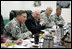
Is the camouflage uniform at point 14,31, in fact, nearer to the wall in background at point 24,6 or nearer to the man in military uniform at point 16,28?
the man in military uniform at point 16,28

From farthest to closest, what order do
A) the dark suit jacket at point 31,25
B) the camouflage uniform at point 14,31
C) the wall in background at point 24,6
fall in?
1. the wall in background at point 24,6
2. the dark suit jacket at point 31,25
3. the camouflage uniform at point 14,31

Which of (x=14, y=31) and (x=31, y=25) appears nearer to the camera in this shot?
(x=14, y=31)

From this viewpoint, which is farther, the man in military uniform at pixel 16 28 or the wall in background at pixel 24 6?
the wall in background at pixel 24 6

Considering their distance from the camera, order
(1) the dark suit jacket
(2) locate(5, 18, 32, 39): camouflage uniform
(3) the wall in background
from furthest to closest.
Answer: (3) the wall in background → (1) the dark suit jacket → (2) locate(5, 18, 32, 39): camouflage uniform

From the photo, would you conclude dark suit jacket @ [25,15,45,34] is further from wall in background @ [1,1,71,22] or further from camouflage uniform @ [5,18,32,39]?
wall in background @ [1,1,71,22]

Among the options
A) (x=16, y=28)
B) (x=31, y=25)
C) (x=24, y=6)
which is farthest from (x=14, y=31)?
(x=24, y=6)

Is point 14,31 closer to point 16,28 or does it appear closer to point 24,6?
point 16,28

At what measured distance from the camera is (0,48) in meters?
1.98

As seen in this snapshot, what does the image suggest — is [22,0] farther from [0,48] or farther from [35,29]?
[0,48]

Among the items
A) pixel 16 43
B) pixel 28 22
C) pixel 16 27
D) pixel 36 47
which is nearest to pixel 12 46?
pixel 16 43

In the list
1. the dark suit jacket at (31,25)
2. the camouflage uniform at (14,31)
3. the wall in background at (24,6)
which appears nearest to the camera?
the camouflage uniform at (14,31)

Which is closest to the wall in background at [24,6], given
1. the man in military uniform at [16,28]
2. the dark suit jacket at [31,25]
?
the dark suit jacket at [31,25]

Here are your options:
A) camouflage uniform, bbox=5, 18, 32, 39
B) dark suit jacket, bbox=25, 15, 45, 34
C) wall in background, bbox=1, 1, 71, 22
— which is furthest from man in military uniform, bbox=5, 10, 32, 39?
wall in background, bbox=1, 1, 71, 22

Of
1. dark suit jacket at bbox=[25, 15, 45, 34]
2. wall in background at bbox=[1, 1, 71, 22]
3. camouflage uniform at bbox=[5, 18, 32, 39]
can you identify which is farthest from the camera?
wall in background at bbox=[1, 1, 71, 22]
